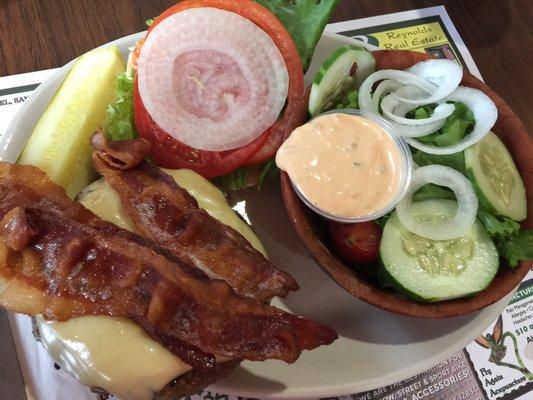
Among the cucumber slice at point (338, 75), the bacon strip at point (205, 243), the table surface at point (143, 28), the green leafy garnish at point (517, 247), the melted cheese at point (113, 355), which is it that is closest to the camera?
the melted cheese at point (113, 355)

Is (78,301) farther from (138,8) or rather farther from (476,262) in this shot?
(138,8)

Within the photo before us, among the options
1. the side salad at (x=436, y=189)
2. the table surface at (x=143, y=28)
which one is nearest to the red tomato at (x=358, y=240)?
the side salad at (x=436, y=189)

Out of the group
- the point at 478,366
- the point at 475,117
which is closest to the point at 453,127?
the point at 475,117

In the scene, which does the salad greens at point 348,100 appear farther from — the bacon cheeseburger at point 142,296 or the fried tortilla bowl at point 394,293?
the bacon cheeseburger at point 142,296

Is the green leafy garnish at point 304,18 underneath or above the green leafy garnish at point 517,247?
above

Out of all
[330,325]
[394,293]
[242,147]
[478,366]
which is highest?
[242,147]

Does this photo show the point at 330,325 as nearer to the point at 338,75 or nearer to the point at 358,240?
the point at 358,240
